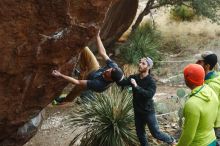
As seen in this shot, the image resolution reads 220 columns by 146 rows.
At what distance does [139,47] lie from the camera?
54.2 ft

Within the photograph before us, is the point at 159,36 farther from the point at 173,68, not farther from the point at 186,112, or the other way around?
the point at 186,112

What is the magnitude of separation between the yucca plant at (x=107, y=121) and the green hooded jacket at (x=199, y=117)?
128 inches

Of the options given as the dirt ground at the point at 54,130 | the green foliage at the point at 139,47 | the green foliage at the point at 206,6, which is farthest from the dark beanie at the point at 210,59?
the green foliage at the point at 206,6

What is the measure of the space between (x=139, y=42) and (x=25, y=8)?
1110 cm

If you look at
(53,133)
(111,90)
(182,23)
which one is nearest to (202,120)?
(111,90)

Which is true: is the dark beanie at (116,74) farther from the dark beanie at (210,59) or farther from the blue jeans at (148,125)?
the dark beanie at (210,59)

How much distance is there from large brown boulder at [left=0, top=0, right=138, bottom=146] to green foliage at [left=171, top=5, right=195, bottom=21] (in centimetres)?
1358

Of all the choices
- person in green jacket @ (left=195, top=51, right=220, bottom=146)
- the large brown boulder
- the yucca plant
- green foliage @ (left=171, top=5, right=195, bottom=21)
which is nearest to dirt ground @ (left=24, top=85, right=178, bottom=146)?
the yucca plant

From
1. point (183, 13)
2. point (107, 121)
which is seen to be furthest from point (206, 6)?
point (107, 121)

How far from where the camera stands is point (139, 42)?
1659 centimetres

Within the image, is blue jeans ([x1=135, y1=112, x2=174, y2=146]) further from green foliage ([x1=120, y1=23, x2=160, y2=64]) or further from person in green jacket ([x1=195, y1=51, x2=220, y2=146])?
green foliage ([x1=120, y1=23, x2=160, y2=64])

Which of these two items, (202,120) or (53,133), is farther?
(53,133)

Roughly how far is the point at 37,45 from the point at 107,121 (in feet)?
9.17

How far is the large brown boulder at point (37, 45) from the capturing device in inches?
227
